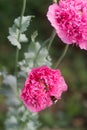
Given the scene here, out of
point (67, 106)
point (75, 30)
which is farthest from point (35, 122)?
point (67, 106)

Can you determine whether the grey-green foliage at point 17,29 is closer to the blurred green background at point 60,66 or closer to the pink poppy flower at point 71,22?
the pink poppy flower at point 71,22

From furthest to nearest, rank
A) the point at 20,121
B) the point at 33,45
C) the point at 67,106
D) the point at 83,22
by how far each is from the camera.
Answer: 1. the point at 67,106
2. the point at 20,121
3. the point at 33,45
4. the point at 83,22

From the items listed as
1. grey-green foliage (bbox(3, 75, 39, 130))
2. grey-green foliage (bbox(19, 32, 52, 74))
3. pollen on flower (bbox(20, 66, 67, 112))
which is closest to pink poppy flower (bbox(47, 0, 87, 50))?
pollen on flower (bbox(20, 66, 67, 112))

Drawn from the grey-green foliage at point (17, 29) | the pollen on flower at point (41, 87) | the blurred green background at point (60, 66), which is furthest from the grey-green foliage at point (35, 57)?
the blurred green background at point (60, 66)

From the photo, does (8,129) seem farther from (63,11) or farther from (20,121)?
(63,11)

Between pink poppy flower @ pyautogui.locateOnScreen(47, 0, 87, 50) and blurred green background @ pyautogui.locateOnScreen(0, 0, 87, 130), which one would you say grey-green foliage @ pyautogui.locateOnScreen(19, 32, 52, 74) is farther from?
blurred green background @ pyautogui.locateOnScreen(0, 0, 87, 130)

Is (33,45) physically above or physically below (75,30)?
below

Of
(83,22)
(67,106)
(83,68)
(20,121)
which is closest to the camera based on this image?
(83,22)
